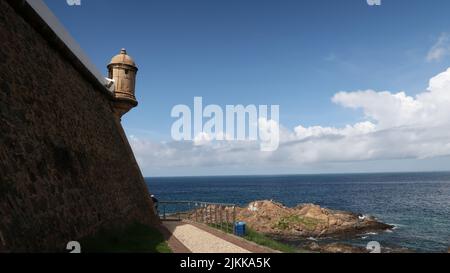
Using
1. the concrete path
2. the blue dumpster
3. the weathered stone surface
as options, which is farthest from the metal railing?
the weathered stone surface

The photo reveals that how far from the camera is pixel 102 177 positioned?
1197cm

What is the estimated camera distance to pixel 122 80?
59.5ft

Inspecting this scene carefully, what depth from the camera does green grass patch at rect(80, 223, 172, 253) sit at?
29.7 ft

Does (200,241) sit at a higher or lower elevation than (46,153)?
lower

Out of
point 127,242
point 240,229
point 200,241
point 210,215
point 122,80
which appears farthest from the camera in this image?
point 122,80

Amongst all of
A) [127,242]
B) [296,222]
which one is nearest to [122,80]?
[127,242]

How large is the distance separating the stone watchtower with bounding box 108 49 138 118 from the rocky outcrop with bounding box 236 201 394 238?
24.1 m

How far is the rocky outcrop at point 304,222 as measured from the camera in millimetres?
35500

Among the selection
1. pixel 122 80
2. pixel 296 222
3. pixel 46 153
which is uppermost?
pixel 122 80

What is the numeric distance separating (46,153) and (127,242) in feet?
14.9

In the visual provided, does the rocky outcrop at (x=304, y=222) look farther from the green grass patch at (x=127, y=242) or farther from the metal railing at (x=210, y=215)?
the green grass patch at (x=127, y=242)

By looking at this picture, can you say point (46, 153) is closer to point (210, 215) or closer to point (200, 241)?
point (200, 241)

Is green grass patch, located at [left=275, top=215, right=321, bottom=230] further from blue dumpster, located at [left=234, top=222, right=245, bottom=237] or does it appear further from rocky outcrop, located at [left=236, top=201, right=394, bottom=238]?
blue dumpster, located at [left=234, top=222, right=245, bottom=237]
